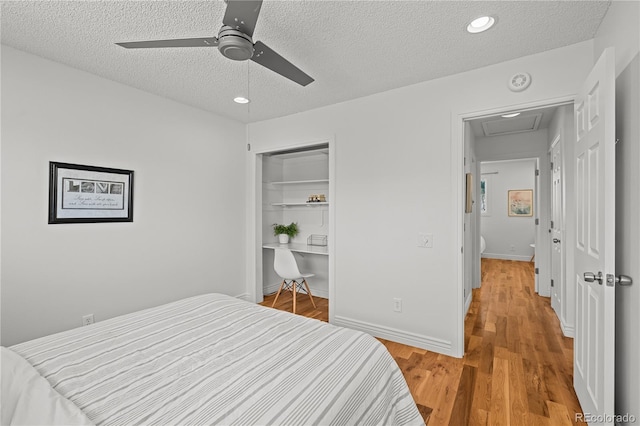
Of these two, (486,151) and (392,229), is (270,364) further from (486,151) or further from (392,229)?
(486,151)

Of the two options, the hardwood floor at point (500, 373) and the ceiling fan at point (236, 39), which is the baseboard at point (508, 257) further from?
the ceiling fan at point (236, 39)

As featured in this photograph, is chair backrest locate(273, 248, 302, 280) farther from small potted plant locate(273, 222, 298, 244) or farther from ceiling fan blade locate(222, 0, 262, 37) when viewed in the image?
ceiling fan blade locate(222, 0, 262, 37)

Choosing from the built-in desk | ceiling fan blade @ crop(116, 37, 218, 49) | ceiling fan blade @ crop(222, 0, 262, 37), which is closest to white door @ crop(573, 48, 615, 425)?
ceiling fan blade @ crop(222, 0, 262, 37)

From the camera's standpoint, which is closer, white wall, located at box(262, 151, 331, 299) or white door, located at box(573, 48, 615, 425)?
white door, located at box(573, 48, 615, 425)

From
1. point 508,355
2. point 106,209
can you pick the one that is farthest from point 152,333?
point 508,355

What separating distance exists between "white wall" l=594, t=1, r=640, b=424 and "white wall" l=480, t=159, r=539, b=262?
6291 millimetres

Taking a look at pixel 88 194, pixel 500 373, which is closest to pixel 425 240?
pixel 500 373

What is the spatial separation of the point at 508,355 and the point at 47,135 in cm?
430

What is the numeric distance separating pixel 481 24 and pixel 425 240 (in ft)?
5.57

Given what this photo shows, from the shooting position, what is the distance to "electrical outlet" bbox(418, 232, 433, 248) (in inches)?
107

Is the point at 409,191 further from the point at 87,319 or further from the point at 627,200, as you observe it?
the point at 87,319

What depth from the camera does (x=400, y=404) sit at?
1.49 meters

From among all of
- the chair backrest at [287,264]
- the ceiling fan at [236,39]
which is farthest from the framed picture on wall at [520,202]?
the ceiling fan at [236,39]

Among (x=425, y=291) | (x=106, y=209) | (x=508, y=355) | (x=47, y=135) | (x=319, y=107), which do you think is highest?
(x=319, y=107)
